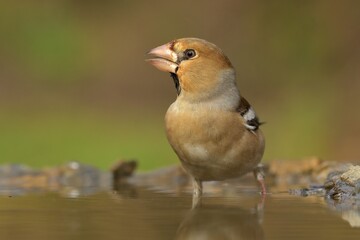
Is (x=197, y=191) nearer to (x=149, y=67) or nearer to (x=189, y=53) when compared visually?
(x=189, y=53)

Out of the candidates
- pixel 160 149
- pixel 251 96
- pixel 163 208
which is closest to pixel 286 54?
pixel 251 96

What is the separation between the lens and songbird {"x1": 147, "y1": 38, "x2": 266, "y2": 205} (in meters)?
6.86

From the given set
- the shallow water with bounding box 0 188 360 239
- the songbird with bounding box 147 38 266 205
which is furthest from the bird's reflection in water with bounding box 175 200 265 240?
the songbird with bounding box 147 38 266 205

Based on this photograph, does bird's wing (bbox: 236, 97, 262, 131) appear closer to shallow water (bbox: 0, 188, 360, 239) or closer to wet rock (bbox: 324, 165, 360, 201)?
shallow water (bbox: 0, 188, 360, 239)

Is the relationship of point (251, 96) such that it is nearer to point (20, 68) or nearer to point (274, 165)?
point (20, 68)

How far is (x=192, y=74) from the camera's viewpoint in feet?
23.2

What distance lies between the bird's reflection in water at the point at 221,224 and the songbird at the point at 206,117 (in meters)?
1.09

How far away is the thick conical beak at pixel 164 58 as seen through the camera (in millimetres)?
6969

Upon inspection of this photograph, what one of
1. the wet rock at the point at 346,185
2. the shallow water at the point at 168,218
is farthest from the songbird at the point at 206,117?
the wet rock at the point at 346,185

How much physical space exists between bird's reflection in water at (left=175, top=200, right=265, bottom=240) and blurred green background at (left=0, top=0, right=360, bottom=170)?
8981mm

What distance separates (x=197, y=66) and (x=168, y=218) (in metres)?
2.02

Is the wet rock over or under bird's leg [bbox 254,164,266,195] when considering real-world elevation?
under

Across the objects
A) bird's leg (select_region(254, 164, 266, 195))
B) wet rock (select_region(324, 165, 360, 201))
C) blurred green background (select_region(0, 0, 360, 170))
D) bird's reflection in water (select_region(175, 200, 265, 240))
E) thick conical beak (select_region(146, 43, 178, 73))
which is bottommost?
bird's reflection in water (select_region(175, 200, 265, 240))

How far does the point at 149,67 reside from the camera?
18.8 metres
